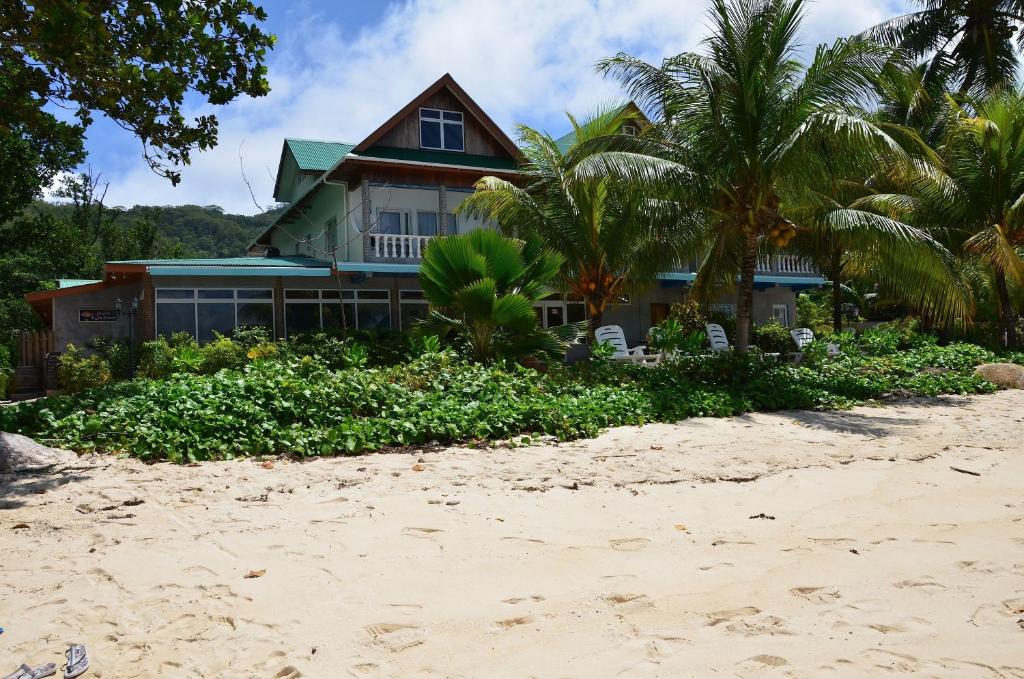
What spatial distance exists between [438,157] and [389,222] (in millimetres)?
2206

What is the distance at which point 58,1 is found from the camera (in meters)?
6.05

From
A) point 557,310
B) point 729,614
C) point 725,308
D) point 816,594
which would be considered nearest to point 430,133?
point 557,310

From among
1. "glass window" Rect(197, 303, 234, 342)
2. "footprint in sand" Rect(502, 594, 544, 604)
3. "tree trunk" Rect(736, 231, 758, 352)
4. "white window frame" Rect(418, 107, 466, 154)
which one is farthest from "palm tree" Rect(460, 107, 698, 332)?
"footprint in sand" Rect(502, 594, 544, 604)

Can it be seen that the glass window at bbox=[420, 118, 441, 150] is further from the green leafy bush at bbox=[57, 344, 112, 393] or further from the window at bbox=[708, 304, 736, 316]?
the window at bbox=[708, 304, 736, 316]

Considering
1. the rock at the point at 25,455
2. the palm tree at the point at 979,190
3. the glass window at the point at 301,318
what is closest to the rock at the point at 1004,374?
the palm tree at the point at 979,190

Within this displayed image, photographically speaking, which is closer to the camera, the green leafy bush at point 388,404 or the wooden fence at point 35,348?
the green leafy bush at point 388,404

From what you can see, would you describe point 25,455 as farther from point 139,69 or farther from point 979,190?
point 979,190

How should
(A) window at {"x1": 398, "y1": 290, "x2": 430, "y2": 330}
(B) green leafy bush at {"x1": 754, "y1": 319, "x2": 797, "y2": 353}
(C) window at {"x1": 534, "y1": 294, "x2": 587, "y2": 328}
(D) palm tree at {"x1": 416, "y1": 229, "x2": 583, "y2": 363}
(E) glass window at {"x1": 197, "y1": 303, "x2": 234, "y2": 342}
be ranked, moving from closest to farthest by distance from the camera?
1. (D) palm tree at {"x1": 416, "y1": 229, "x2": 583, "y2": 363}
2. (E) glass window at {"x1": 197, "y1": 303, "x2": 234, "y2": 342}
3. (A) window at {"x1": 398, "y1": 290, "x2": 430, "y2": 330}
4. (B) green leafy bush at {"x1": 754, "y1": 319, "x2": 797, "y2": 353}
5. (C) window at {"x1": 534, "y1": 294, "x2": 587, "y2": 328}

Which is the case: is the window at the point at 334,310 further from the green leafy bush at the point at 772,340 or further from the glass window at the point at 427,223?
the green leafy bush at the point at 772,340

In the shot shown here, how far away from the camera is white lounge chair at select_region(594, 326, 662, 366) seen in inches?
598

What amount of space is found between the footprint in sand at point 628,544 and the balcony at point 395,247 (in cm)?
1442

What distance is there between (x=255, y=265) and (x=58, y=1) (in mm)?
11373

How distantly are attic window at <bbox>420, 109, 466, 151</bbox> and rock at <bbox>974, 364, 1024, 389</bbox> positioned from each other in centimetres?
1364

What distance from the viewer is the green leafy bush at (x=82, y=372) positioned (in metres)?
15.4
